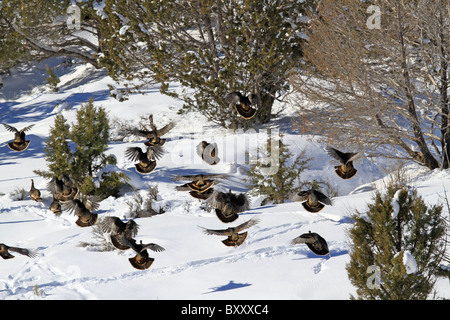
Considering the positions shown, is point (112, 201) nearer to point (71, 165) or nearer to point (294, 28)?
point (71, 165)

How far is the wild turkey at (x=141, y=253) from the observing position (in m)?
7.67

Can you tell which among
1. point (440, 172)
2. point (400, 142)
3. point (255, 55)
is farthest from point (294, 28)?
point (440, 172)

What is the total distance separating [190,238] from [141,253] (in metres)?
2.88

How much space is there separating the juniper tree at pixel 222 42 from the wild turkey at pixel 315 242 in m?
8.24

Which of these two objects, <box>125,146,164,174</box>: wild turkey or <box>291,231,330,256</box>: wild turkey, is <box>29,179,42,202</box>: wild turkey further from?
<box>291,231,330,256</box>: wild turkey

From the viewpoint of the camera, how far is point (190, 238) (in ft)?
35.4

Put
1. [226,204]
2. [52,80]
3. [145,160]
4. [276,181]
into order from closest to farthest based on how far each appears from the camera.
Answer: [226,204]
[145,160]
[276,181]
[52,80]

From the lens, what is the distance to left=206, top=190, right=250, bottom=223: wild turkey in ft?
25.8

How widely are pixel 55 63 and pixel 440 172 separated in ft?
80.6

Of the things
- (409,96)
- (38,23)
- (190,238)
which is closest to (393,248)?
(190,238)

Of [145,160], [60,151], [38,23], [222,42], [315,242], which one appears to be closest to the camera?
[315,242]

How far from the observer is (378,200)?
641 centimetres

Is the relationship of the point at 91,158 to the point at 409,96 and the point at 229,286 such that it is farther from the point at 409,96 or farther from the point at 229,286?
the point at 409,96

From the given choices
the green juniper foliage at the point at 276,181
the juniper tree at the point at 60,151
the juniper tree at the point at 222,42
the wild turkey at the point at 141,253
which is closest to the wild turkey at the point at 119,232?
the wild turkey at the point at 141,253
